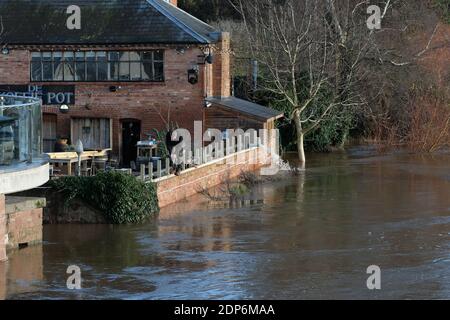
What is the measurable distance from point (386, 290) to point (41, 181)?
7.52 metres

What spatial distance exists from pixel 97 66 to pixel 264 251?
1610 centimetres

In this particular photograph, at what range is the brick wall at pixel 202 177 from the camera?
27.7 metres

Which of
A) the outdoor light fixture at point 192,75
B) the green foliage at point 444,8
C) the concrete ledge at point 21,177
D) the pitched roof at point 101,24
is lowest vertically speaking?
the concrete ledge at point 21,177

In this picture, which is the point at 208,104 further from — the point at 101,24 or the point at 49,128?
the point at 49,128

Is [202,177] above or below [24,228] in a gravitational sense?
above

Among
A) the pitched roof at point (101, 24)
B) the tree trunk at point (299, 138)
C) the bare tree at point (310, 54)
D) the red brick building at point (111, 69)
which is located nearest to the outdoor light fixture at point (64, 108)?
the red brick building at point (111, 69)

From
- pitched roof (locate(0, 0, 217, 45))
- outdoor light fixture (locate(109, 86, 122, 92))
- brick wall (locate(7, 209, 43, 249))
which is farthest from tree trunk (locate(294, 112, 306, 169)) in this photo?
brick wall (locate(7, 209, 43, 249))

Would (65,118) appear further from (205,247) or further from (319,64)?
(205,247)

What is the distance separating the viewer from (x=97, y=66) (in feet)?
118

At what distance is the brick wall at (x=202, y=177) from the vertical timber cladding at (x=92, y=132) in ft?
16.6

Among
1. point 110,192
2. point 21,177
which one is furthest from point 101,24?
point 21,177

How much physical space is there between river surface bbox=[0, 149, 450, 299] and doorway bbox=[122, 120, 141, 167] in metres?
6.21

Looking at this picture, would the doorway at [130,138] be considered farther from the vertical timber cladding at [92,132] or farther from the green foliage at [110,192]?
the green foliage at [110,192]

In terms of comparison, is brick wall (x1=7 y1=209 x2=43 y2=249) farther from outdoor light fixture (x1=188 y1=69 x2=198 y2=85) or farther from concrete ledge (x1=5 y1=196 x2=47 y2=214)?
outdoor light fixture (x1=188 y1=69 x2=198 y2=85)
